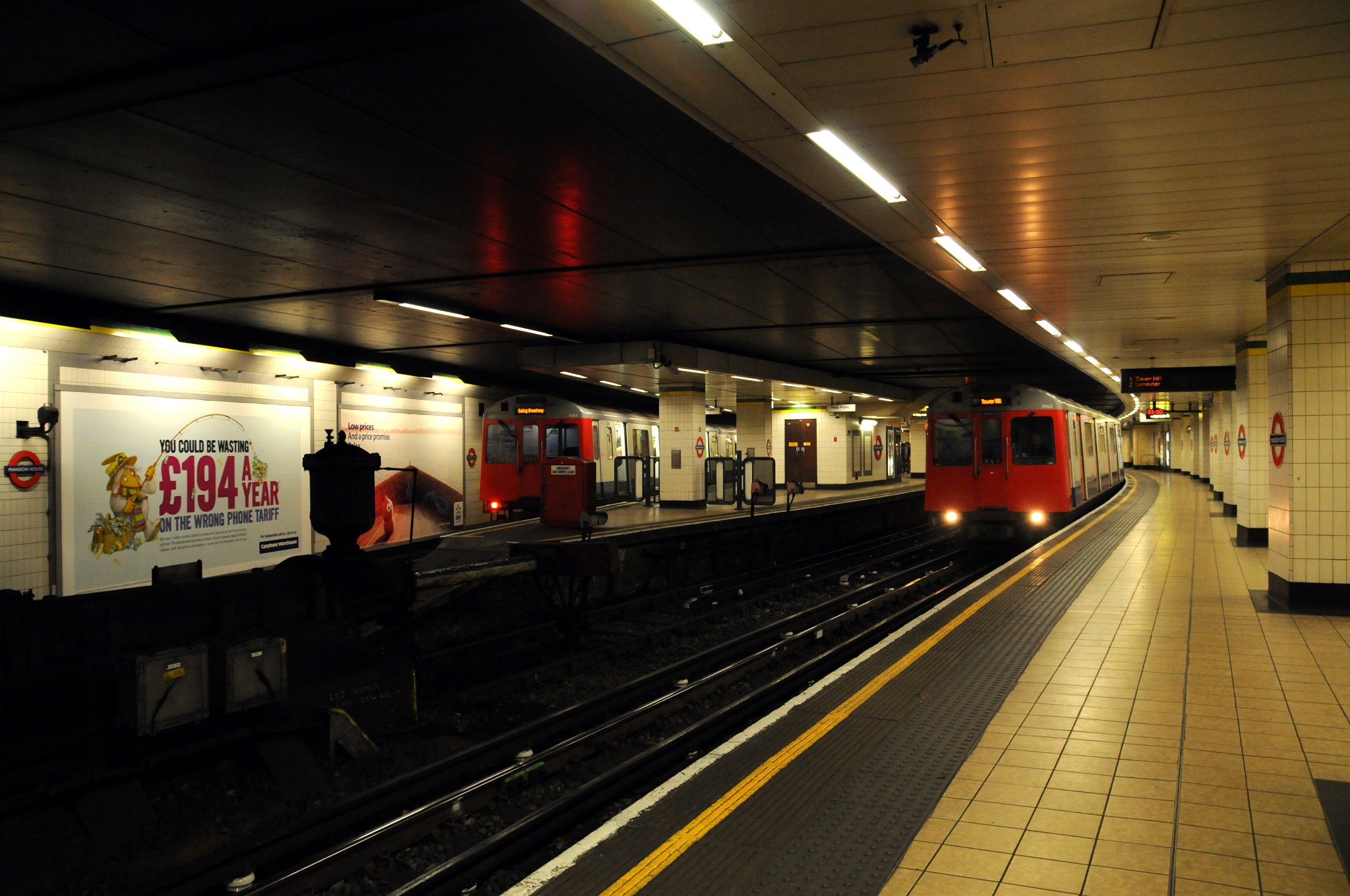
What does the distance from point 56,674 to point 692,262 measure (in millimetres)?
6699

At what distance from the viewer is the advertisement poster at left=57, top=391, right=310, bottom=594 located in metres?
10.6

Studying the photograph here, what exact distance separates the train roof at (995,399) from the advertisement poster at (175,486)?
36.5 ft

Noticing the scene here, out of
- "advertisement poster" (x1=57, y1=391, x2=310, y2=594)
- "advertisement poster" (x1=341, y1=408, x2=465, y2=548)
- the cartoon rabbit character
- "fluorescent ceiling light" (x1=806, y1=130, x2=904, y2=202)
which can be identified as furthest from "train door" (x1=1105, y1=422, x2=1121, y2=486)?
the cartoon rabbit character

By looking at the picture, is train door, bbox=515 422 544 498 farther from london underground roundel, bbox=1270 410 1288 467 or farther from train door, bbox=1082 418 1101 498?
london underground roundel, bbox=1270 410 1288 467

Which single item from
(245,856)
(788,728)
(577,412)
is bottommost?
(245,856)

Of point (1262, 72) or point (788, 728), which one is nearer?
point (1262, 72)

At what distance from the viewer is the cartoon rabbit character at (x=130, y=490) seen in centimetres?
1100

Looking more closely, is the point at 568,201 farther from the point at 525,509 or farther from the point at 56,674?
the point at 525,509

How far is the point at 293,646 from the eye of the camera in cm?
575

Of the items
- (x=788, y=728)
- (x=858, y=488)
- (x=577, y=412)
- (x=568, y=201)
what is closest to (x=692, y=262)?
(x=568, y=201)

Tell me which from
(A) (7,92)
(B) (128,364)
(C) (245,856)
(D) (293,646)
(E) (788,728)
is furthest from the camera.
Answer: (B) (128,364)

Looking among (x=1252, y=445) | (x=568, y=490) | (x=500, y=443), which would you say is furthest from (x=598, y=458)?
(x=1252, y=445)

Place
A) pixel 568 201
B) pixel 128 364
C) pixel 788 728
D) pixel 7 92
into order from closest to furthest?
pixel 7 92 < pixel 788 728 < pixel 568 201 < pixel 128 364

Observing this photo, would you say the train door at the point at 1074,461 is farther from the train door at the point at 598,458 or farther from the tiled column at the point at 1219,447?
the train door at the point at 598,458
